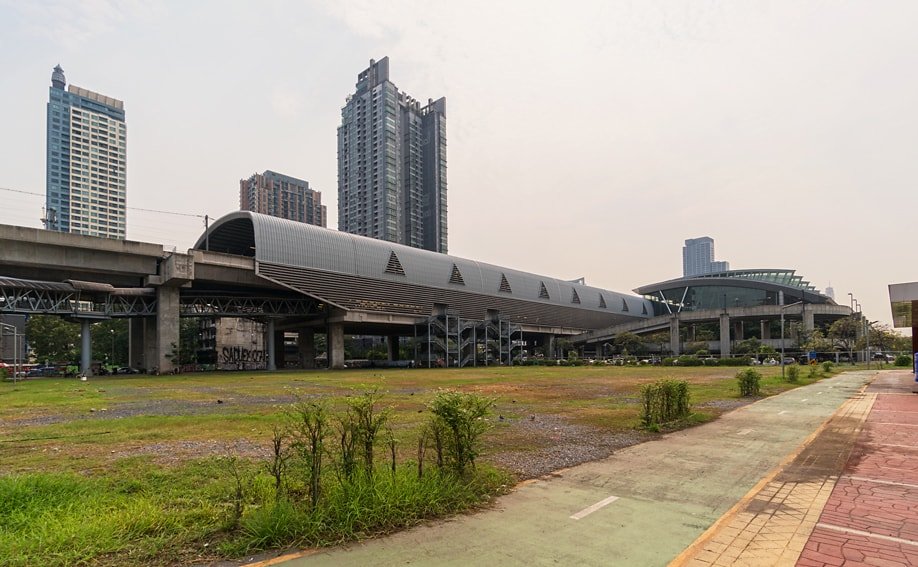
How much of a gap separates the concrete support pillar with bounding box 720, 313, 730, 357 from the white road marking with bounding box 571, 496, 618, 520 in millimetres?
89053

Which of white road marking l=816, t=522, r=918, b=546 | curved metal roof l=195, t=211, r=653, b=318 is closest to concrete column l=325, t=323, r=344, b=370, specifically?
curved metal roof l=195, t=211, r=653, b=318

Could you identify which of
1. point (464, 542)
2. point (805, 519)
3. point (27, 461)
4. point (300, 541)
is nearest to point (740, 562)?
point (805, 519)

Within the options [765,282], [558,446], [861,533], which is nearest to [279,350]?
[558,446]

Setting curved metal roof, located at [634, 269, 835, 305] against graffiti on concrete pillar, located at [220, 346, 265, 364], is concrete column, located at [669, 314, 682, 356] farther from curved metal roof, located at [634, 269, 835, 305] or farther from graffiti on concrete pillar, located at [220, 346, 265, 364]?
graffiti on concrete pillar, located at [220, 346, 265, 364]

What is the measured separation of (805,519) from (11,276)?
210 feet

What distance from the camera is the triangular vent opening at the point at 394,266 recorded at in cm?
6775

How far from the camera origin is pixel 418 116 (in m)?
138

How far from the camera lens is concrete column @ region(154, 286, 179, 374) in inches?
2007

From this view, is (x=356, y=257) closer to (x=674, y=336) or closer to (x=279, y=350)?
(x=279, y=350)

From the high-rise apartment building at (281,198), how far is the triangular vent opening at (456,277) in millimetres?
72043

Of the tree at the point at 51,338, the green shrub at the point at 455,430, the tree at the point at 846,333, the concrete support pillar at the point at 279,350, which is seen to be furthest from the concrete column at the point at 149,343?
the tree at the point at 846,333

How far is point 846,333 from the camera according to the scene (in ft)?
236

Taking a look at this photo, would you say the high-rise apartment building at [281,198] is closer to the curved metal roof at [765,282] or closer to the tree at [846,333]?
the curved metal roof at [765,282]

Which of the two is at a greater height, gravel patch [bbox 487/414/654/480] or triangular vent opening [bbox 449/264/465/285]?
triangular vent opening [bbox 449/264/465/285]
